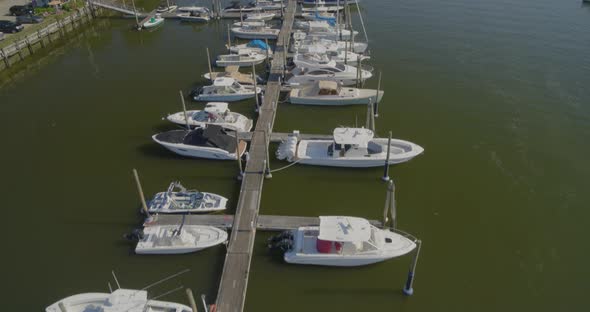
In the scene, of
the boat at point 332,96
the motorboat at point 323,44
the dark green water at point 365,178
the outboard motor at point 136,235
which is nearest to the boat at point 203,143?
the dark green water at point 365,178

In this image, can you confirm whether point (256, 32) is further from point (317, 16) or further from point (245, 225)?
point (245, 225)

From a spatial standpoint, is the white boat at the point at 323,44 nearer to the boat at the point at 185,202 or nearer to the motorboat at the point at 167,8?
the boat at the point at 185,202

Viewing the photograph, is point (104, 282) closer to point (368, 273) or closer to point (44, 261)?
point (44, 261)

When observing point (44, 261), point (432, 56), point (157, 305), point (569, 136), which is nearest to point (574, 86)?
point (569, 136)

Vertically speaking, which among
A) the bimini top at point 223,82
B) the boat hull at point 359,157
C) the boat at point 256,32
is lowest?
the boat hull at point 359,157

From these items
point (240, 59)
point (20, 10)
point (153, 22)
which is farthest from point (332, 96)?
point (20, 10)

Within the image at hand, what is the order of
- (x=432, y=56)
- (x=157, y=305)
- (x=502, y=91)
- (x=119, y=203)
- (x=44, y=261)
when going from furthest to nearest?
1. (x=432, y=56)
2. (x=502, y=91)
3. (x=119, y=203)
4. (x=44, y=261)
5. (x=157, y=305)
